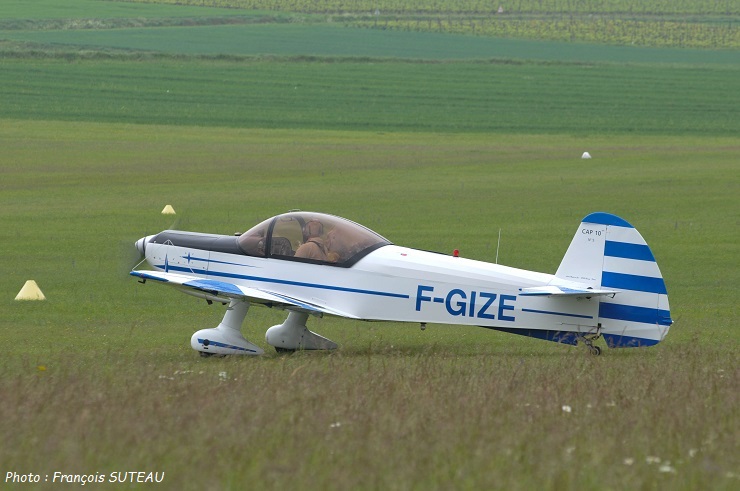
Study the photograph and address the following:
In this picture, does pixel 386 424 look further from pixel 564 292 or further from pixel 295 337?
pixel 295 337

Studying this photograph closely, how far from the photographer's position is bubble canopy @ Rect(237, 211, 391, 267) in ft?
41.4

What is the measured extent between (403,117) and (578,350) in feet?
122

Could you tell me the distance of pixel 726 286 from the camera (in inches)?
667

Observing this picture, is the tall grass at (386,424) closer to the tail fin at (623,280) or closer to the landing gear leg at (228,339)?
the tail fin at (623,280)

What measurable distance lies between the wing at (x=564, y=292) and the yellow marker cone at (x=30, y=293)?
286 inches

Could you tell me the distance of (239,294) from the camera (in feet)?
40.7

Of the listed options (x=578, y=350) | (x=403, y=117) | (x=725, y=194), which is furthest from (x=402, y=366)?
(x=403, y=117)

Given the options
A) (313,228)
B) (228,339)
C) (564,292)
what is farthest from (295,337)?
(564,292)

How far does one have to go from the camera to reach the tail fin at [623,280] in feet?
38.1

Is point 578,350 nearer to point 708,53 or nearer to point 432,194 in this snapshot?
point 432,194

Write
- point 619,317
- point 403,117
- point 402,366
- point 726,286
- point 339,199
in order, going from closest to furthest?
point 402,366, point 619,317, point 726,286, point 339,199, point 403,117

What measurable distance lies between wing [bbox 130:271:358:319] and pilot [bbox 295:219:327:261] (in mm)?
500

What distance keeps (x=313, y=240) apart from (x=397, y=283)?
44.0 inches

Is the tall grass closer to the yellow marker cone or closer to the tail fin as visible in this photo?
the tail fin
